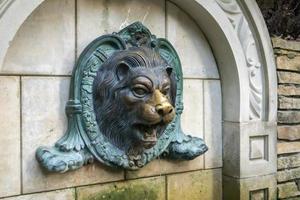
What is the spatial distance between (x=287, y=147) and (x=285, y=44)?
2.36ft

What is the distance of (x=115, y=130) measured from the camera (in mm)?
2299

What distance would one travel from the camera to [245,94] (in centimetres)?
277

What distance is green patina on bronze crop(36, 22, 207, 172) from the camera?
217cm

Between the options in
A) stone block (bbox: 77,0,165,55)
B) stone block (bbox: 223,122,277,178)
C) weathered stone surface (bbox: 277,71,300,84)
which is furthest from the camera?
weathered stone surface (bbox: 277,71,300,84)

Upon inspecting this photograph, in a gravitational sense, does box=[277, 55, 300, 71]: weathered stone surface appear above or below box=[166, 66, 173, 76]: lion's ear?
above

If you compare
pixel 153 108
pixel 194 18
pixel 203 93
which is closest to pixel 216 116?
pixel 203 93

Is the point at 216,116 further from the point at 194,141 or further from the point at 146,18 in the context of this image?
the point at 146,18

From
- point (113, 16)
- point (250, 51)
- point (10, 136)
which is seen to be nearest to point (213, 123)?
point (250, 51)

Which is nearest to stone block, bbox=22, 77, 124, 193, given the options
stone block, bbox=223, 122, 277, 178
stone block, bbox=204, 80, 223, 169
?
stone block, bbox=204, 80, 223, 169

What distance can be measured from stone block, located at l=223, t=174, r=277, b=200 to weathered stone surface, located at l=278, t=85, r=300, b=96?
0.57 m

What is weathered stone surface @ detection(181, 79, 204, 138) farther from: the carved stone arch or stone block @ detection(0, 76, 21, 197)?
stone block @ detection(0, 76, 21, 197)

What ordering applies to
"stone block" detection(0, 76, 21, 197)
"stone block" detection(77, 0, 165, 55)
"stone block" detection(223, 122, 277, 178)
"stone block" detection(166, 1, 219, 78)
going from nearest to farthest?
"stone block" detection(0, 76, 21, 197) → "stone block" detection(77, 0, 165, 55) → "stone block" detection(166, 1, 219, 78) → "stone block" detection(223, 122, 277, 178)

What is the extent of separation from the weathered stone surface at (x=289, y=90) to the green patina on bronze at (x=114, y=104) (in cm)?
95

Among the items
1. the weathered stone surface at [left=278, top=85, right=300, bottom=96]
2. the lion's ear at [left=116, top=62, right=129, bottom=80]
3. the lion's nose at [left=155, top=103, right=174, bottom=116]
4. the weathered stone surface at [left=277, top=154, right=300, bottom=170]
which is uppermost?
the lion's ear at [left=116, top=62, right=129, bottom=80]
